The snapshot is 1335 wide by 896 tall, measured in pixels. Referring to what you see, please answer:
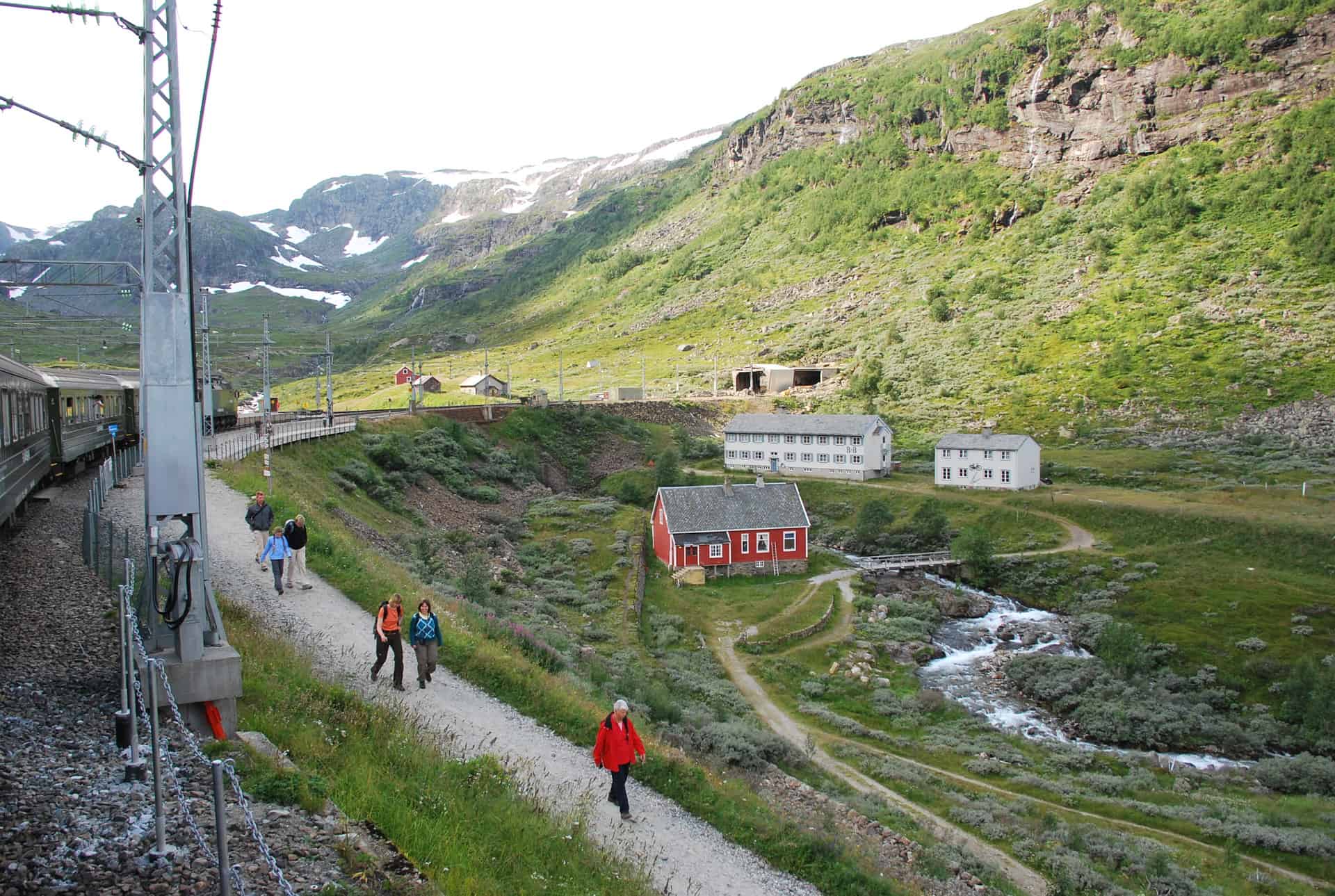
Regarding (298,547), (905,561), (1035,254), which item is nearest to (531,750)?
(298,547)

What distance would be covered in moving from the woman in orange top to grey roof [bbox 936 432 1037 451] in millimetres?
55691

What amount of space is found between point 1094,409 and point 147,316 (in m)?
83.0

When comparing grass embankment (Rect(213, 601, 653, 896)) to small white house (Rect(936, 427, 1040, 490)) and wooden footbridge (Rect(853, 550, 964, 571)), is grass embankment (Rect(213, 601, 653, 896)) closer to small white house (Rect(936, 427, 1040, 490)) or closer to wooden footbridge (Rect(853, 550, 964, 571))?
wooden footbridge (Rect(853, 550, 964, 571))

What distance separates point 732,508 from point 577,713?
34949mm

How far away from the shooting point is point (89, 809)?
792cm

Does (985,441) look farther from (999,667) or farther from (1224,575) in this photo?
(999,667)

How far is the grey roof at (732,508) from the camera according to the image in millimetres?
48781

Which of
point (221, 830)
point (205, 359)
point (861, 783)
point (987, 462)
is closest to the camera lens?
point (221, 830)

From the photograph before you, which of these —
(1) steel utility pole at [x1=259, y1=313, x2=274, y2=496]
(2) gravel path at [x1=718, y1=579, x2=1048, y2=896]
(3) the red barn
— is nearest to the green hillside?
(3) the red barn

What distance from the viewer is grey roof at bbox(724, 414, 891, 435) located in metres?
69.7

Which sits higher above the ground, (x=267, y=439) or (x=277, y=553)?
(x=267, y=439)

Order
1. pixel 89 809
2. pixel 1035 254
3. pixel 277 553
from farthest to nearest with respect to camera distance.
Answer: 1. pixel 1035 254
2. pixel 277 553
3. pixel 89 809

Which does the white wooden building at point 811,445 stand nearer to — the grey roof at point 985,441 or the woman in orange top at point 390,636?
Answer: the grey roof at point 985,441

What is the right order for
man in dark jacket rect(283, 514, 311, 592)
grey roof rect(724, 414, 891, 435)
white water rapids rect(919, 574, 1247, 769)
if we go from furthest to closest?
grey roof rect(724, 414, 891, 435) → white water rapids rect(919, 574, 1247, 769) → man in dark jacket rect(283, 514, 311, 592)
